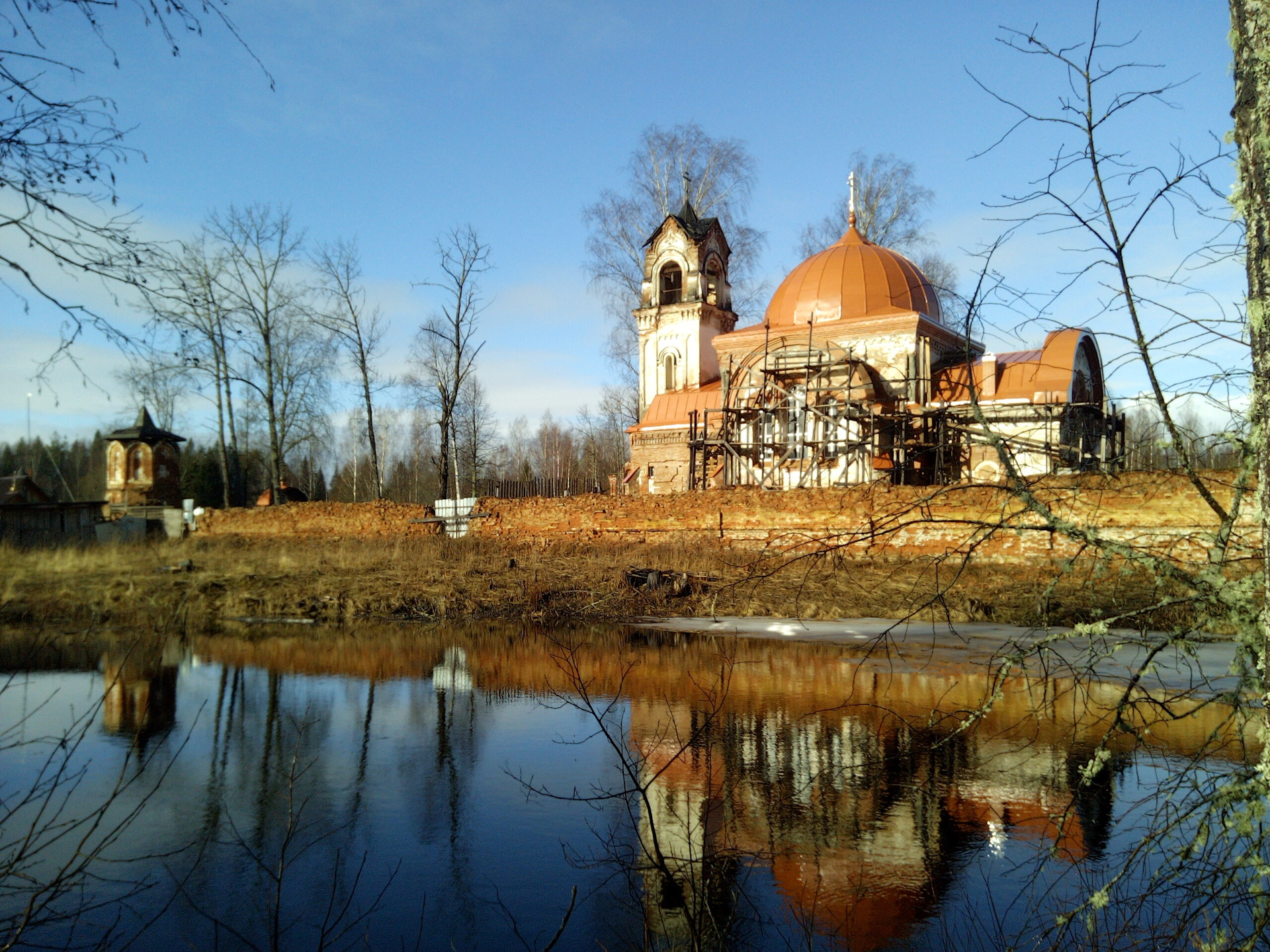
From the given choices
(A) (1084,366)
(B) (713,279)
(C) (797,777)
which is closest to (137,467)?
(B) (713,279)

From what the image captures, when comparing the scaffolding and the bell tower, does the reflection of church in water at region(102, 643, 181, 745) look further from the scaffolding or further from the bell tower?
the bell tower

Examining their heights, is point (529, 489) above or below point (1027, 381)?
below

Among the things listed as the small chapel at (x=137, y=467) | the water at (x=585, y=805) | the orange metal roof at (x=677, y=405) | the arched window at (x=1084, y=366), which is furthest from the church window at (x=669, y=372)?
the water at (x=585, y=805)

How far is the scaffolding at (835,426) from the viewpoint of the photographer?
24.0m

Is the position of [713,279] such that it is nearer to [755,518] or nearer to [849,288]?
[849,288]

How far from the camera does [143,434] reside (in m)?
34.5

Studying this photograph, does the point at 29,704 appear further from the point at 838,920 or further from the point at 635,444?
the point at 635,444

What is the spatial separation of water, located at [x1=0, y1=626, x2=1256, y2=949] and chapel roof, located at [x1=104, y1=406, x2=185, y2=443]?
2578 centimetres

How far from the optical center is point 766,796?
6.26 m

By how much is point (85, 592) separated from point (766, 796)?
1646 centimetres

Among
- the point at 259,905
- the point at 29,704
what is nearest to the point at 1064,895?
the point at 259,905

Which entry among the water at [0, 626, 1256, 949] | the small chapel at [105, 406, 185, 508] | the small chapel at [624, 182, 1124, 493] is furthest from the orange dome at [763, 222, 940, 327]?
the small chapel at [105, 406, 185, 508]

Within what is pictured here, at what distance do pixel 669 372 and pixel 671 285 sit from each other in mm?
3392

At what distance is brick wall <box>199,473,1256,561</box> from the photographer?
607 inches
